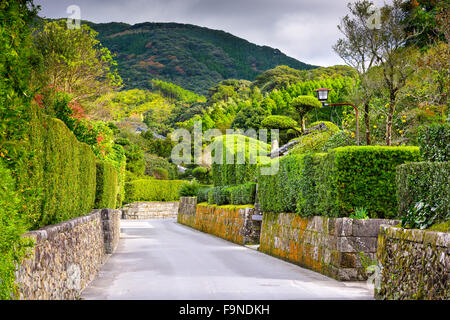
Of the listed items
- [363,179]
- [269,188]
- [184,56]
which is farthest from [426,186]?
[184,56]

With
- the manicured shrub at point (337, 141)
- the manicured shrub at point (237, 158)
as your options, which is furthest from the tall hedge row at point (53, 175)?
the manicured shrub at point (237, 158)

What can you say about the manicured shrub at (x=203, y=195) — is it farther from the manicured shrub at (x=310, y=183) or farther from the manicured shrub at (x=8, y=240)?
the manicured shrub at (x=8, y=240)

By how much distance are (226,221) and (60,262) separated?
17.2 m

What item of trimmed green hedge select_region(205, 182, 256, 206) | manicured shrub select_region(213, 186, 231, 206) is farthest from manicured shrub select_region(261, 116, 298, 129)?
manicured shrub select_region(213, 186, 231, 206)

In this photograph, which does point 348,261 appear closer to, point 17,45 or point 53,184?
point 53,184

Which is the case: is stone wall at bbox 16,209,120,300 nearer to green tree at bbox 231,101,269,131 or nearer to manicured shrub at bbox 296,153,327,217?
manicured shrub at bbox 296,153,327,217

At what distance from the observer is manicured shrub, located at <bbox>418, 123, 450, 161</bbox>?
810 cm

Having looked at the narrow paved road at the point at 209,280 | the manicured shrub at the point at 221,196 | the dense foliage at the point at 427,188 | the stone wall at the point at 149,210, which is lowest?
the stone wall at the point at 149,210

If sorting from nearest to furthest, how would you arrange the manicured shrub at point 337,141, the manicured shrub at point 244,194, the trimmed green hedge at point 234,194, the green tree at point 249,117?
1. the manicured shrub at point 337,141
2. the manicured shrub at point 244,194
3. the trimmed green hedge at point 234,194
4. the green tree at point 249,117

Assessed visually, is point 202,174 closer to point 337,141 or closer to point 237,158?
point 237,158

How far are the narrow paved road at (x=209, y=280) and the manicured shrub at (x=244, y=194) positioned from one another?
20.6 feet

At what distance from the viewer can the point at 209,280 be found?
32.8 feet

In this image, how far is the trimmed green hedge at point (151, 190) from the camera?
49.2 metres
